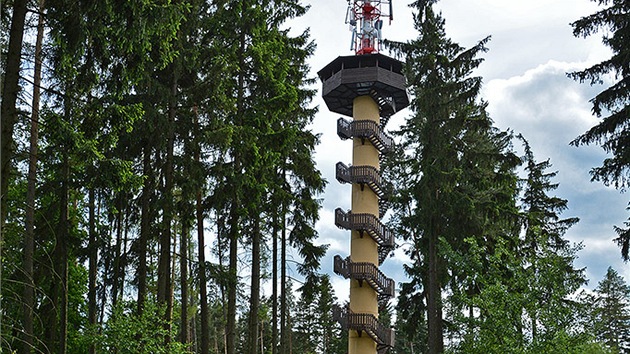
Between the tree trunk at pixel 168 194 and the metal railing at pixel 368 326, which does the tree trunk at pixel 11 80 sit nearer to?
the tree trunk at pixel 168 194

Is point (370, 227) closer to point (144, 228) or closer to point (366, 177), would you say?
point (366, 177)

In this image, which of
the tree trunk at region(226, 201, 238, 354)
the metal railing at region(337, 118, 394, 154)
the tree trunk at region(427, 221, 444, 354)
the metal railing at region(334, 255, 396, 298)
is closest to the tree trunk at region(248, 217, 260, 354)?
the tree trunk at region(226, 201, 238, 354)

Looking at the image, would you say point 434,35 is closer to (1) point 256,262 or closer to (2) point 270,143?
(2) point 270,143

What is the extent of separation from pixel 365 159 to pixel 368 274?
5499 millimetres

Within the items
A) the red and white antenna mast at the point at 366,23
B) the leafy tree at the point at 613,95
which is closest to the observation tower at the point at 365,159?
the red and white antenna mast at the point at 366,23

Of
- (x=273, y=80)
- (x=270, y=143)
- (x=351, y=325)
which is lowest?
(x=351, y=325)

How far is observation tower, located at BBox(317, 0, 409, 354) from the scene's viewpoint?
30.0 m

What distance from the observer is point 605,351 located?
13508 millimetres

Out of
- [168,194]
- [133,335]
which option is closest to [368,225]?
[168,194]

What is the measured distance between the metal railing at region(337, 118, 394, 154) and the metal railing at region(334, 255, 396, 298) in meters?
5.67

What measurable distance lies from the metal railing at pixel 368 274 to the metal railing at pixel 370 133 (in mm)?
5665

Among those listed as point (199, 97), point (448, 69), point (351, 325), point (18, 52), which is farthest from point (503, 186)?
point (18, 52)

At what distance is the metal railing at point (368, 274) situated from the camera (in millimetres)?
30078

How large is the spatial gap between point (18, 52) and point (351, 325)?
69.7ft
